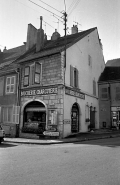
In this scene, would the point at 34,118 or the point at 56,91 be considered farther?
the point at 34,118

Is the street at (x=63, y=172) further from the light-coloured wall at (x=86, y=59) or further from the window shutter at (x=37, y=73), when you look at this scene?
the window shutter at (x=37, y=73)

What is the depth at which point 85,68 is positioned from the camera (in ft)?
60.2

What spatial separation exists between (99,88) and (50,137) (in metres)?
10.8

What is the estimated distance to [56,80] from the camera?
46.3ft

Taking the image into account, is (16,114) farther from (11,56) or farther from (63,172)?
(63,172)

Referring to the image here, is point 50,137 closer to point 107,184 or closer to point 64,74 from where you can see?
point 64,74

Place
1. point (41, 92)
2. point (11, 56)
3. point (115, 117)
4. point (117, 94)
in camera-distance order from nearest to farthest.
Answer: point (41, 92) < point (115, 117) < point (117, 94) < point (11, 56)

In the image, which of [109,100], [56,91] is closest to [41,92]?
[56,91]

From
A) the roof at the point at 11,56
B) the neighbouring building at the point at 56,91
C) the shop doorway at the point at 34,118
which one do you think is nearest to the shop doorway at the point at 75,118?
the neighbouring building at the point at 56,91

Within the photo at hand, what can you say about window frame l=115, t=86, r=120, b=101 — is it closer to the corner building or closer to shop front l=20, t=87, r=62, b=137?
the corner building

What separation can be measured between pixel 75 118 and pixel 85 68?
19.1ft

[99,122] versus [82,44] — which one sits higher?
[82,44]

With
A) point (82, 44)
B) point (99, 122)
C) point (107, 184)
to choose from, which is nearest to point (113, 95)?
point (99, 122)

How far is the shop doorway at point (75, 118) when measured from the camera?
15377 millimetres
